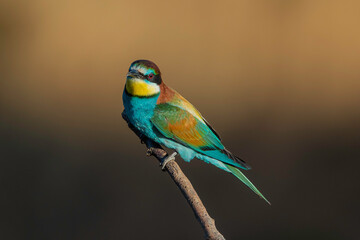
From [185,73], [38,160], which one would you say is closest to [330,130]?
[185,73]

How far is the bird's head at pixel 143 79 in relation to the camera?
2.52m

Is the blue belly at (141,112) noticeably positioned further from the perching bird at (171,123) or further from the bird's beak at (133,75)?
the bird's beak at (133,75)

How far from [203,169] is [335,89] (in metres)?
1.17

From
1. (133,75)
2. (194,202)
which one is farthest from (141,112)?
(194,202)

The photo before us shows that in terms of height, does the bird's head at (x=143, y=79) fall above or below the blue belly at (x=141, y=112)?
above

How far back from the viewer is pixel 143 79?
2578 mm

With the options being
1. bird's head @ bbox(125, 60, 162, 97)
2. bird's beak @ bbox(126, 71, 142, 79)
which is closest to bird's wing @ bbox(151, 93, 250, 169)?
bird's head @ bbox(125, 60, 162, 97)

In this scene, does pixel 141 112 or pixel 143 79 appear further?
pixel 141 112

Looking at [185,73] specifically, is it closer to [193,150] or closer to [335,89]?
[335,89]

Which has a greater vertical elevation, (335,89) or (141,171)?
(335,89)

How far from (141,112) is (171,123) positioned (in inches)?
5.9

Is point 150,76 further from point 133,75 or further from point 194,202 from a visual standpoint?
point 194,202

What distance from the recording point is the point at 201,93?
4.49m

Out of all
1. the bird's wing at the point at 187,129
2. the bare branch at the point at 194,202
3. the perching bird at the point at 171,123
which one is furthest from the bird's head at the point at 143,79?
the bare branch at the point at 194,202
